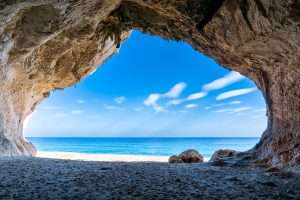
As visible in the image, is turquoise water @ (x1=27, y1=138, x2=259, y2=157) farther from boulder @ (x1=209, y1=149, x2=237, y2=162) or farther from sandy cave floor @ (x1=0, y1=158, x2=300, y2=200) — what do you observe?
sandy cave floor @ (x1=0, y1=158, x2=300, y2=200)

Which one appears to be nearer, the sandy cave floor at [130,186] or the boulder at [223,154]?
the sandy cave floor at [130,186]

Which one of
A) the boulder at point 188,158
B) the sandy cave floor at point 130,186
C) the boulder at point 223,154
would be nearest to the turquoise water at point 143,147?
the boulder at point 188,158

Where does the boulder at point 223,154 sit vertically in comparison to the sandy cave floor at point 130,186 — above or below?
below

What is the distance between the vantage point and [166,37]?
11.0 metres

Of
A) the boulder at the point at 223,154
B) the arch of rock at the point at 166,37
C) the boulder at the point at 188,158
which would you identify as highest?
the arch of rock at the point at 166,37

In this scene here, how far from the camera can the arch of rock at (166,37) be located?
21.7ft

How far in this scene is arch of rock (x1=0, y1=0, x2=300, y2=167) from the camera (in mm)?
6613

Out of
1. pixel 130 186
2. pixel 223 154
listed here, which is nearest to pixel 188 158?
pixel 223 154

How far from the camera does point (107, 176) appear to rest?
5.17m

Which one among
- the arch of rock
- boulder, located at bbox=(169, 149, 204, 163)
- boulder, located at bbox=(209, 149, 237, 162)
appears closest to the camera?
the arch of rock

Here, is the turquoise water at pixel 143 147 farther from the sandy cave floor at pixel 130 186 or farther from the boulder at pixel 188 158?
the sandy cave floor at pixel 130 186

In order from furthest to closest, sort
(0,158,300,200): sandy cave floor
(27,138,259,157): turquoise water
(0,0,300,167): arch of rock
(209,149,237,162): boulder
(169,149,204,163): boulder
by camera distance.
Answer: (27,138,259,157): turquoise water
(169,149,204,163): boulder
(209,149,237,162): boulder
(0,0,300,167): arch of rock
(0,158,300,200): sandy cave floor

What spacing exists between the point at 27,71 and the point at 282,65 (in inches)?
378

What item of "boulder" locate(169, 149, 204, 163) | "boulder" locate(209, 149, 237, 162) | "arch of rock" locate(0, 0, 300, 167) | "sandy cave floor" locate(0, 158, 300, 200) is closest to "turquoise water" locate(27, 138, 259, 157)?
"boulder" locate(169, 149, 204, 163)
